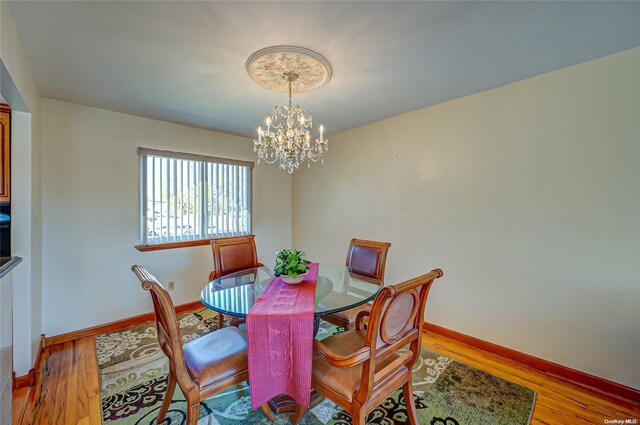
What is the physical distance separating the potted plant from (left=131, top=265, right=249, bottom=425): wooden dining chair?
1.56 feet

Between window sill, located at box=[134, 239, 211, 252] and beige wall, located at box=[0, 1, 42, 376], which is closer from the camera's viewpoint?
beige wall, located at box=[0, 1, 42, 376]

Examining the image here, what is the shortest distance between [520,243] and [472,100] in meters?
1.41

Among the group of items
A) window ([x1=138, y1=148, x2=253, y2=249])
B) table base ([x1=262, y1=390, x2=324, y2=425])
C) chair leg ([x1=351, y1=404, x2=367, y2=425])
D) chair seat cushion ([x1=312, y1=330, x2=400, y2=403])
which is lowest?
table base ([x1=262, y1=390, x2=324, y2=425])

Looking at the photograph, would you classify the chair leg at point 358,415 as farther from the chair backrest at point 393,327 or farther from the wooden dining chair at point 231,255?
the wooden dining chair at point 231,255

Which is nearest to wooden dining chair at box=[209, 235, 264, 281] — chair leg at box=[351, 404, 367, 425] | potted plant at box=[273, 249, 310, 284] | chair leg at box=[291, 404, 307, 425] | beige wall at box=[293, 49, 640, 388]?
potted plant at box=[273, 249, 310, 284]

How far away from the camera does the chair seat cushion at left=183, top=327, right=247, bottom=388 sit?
1429 mm

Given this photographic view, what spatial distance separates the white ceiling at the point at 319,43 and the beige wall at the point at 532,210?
0.29 m

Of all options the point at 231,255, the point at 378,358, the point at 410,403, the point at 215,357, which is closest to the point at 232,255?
the point at 231,255

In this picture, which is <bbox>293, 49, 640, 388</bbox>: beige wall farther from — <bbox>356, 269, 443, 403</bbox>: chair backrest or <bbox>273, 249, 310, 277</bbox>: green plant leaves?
<bbox>273, 249, 310, 277</bbox>: green plant leaves

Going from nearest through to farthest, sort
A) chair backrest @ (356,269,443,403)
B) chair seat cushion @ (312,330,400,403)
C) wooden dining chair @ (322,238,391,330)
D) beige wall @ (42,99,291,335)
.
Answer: chair backrest @ (356,269,443,403)
chair seat cushion @ (312,330,400,403)
wooden dining chair @ (322,238,391,330)
beige wall @ (42,99,291,335)

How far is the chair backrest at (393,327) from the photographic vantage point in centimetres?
122

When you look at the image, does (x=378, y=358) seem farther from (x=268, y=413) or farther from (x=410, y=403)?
(x=268, y=413)

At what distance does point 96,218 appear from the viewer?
288 cm

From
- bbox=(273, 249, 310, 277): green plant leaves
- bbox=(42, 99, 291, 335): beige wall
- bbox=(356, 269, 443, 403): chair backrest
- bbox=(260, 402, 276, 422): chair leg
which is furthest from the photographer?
bbox=(42, 99, 291, 335): beige wall
